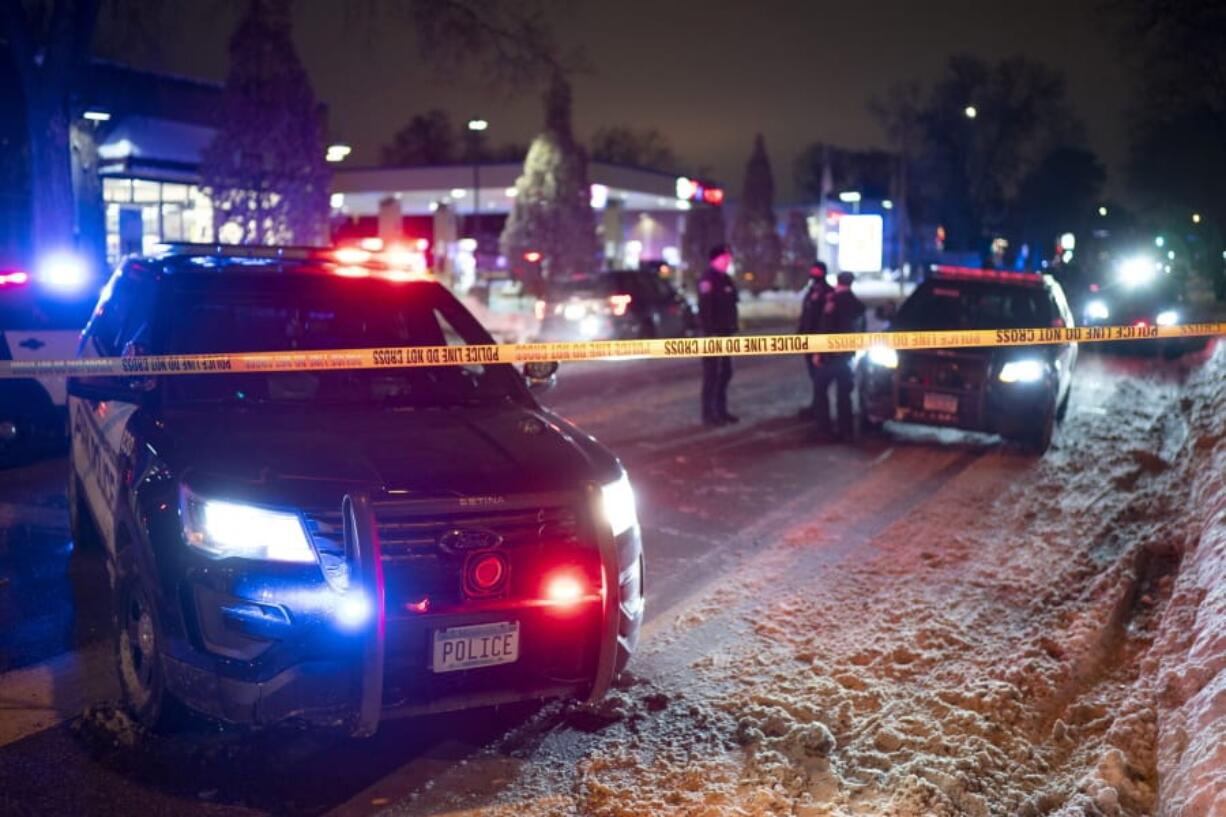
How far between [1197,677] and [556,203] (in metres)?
38.1

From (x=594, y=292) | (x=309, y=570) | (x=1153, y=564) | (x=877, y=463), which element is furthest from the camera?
(x=594, y=292)

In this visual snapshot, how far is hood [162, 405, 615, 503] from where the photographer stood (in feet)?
14.7

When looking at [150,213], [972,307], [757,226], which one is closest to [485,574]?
[972,307]

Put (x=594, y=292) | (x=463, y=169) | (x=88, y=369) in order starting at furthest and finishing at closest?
(x=463, y=169) < (x=594, y=292) < (x=88, y=369)

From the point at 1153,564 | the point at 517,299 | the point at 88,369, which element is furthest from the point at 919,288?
the point at 517,299

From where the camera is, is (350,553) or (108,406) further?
(108,406)

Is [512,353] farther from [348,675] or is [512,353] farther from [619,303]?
[619,303]

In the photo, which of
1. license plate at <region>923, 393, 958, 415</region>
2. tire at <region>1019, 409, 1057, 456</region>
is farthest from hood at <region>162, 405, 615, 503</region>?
tire at <region>1019, 409, 1057, 456</region>

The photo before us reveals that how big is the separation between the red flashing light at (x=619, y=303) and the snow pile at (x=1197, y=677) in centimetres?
1500

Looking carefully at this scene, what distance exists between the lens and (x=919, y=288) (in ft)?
43.0

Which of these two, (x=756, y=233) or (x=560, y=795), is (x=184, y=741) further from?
(x=756, y=233)

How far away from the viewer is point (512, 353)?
6.37m

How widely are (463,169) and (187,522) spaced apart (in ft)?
154

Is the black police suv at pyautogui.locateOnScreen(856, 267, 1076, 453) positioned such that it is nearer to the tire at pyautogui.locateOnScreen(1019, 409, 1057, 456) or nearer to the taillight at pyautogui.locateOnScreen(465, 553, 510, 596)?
the tire at pyautogui.locateOnScreen(1019, 409, 1057, 456)
